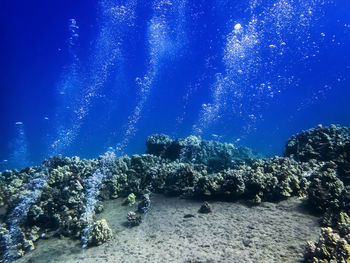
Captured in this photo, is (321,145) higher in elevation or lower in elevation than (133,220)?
higher

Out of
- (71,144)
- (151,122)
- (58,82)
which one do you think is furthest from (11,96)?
(71,144)

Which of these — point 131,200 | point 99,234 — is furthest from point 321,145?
point 99,234

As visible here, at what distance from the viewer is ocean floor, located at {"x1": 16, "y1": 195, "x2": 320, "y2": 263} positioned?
4.63 m

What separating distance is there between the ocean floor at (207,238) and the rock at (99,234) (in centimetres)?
17

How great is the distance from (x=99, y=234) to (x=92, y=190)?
2.95 meters

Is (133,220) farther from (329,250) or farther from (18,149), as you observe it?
(18,149)

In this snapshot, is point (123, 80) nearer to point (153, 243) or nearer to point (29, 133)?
point (29, 133)

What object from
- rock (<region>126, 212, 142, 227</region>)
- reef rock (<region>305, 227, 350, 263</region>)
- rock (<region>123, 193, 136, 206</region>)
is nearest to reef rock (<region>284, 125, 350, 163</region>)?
reef rock (<region>305, 227, 350, 263</region>)

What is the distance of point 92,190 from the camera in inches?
337

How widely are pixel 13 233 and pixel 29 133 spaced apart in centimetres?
7274

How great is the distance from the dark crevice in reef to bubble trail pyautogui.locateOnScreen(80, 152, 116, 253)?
103 mm

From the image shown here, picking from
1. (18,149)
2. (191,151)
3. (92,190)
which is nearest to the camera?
(92,190)

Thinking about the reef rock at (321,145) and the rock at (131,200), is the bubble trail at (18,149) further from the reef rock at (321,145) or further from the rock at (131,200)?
the reef rock at (321,145)

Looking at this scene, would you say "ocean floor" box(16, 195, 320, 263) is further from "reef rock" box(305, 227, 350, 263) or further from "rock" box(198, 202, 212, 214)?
"reef rock" box(305, 227, 350, 263)
